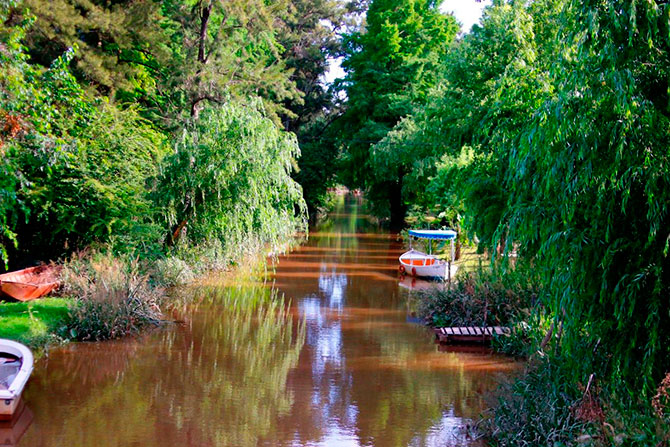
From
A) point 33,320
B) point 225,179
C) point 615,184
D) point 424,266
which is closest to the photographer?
point 615,184

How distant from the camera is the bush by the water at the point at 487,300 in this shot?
46.6 ft

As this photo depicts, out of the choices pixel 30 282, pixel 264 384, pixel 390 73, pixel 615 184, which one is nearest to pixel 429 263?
pixel 264 384

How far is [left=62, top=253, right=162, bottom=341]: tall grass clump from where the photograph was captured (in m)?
13.2

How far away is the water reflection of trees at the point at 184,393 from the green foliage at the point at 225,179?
4553mm

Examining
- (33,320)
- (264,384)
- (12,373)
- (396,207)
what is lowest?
(264,384)

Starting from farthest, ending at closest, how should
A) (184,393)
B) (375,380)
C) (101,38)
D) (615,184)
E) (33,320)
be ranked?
(101,38) < (33,320) < (375,380) < (184,393) < (615,184)

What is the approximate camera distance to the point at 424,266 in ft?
72.4

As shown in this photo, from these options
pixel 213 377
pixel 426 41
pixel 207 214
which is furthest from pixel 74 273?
pixel 426 41

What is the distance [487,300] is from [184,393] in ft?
23.4

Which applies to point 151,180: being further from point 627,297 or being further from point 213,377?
point 627,297

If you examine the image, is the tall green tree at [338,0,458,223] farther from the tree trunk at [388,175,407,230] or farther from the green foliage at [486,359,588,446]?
the green foliage at [486,359,588,446]

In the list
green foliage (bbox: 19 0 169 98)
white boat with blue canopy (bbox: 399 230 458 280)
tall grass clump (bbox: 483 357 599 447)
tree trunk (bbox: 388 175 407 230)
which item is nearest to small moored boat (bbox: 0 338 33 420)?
tall grass clump (bbox: 483 357 599 447)

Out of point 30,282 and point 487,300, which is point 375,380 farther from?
point 30,282

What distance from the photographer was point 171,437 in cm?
874
